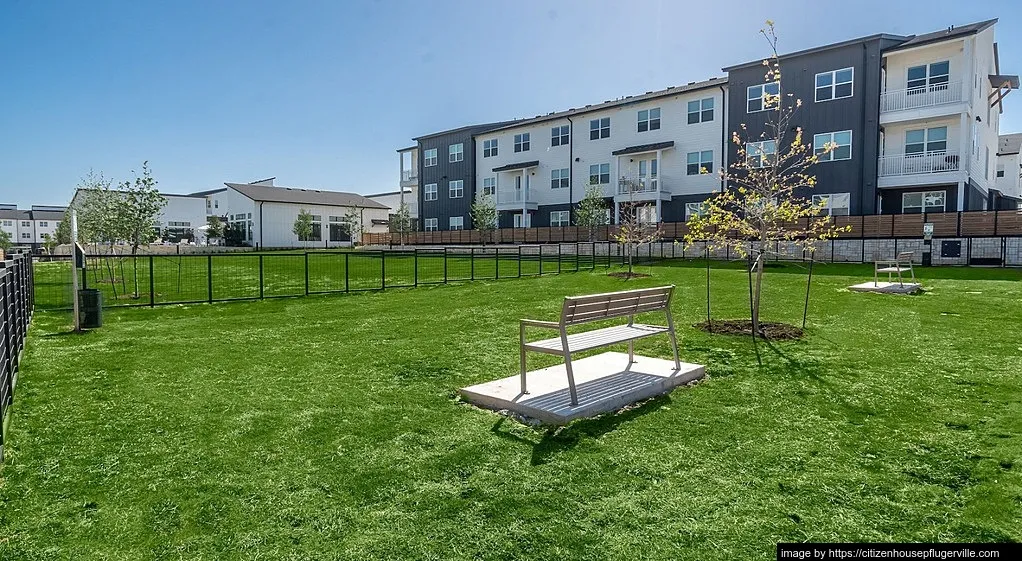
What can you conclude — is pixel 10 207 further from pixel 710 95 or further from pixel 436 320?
pixel 436 320

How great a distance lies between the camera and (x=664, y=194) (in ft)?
132

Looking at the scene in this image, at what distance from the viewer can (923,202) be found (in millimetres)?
32250

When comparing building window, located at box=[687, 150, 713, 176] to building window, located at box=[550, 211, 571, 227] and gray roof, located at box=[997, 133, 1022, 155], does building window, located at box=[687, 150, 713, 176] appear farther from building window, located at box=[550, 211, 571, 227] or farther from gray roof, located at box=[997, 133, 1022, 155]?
gray roof, located at box=[997, 133, 1022, 155]

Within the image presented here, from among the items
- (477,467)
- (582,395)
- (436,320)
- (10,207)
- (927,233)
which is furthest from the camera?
(10,207)

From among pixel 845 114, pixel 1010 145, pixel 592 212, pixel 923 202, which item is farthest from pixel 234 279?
pixel 1010 145

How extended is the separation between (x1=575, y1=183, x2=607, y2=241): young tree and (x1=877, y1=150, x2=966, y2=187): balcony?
649 inches

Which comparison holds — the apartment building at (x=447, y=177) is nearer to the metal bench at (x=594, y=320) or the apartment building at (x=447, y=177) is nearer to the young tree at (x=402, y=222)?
the young tree at (x=402, y=222)

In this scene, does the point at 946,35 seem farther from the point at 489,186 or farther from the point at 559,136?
the point at 489,186

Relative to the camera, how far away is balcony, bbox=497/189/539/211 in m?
48.0

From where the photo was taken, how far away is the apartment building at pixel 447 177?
175 ft

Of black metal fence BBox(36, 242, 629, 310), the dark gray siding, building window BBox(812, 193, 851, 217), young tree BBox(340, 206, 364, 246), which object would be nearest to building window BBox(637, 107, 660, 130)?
the dark gray siding

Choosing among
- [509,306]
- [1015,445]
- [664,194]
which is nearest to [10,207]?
[664,194]

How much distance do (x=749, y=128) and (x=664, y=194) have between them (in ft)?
21.9

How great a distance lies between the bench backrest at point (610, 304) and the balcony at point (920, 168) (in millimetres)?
30164
